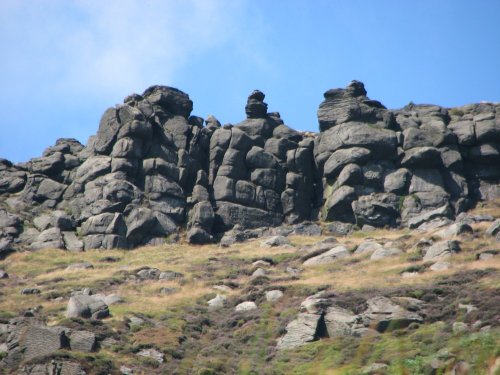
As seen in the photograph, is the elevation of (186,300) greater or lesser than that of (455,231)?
lesser

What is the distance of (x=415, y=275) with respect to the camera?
54688mm

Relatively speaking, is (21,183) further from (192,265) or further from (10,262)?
(192,265)

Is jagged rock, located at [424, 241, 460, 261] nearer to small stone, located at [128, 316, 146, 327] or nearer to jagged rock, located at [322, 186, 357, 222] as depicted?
small stone, located at [128, 316, 146, 327]

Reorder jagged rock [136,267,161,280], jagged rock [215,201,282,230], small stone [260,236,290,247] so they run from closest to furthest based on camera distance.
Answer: jagged rock [136,267,161,280] < small stone [260,236,290,247] < jagged rock [215,201,282,230]

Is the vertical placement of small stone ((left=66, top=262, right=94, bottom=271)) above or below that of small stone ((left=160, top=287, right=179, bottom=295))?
above

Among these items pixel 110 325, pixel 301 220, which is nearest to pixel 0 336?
pixel 110 325

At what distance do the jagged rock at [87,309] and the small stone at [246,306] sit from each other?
32.6 feet

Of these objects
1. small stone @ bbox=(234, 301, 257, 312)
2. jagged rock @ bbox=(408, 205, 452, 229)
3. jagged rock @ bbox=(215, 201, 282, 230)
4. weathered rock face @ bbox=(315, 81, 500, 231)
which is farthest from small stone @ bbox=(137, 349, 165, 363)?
weathered rock face @ bbox=(315, 81, 500, 231)

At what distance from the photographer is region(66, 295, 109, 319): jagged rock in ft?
168

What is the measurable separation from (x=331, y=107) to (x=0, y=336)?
6004cm

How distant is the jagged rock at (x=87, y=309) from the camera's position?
51250mm

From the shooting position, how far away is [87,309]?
5162cm

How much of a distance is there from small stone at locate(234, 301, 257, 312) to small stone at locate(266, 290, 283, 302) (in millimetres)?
1332

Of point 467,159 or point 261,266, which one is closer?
point 261,266
